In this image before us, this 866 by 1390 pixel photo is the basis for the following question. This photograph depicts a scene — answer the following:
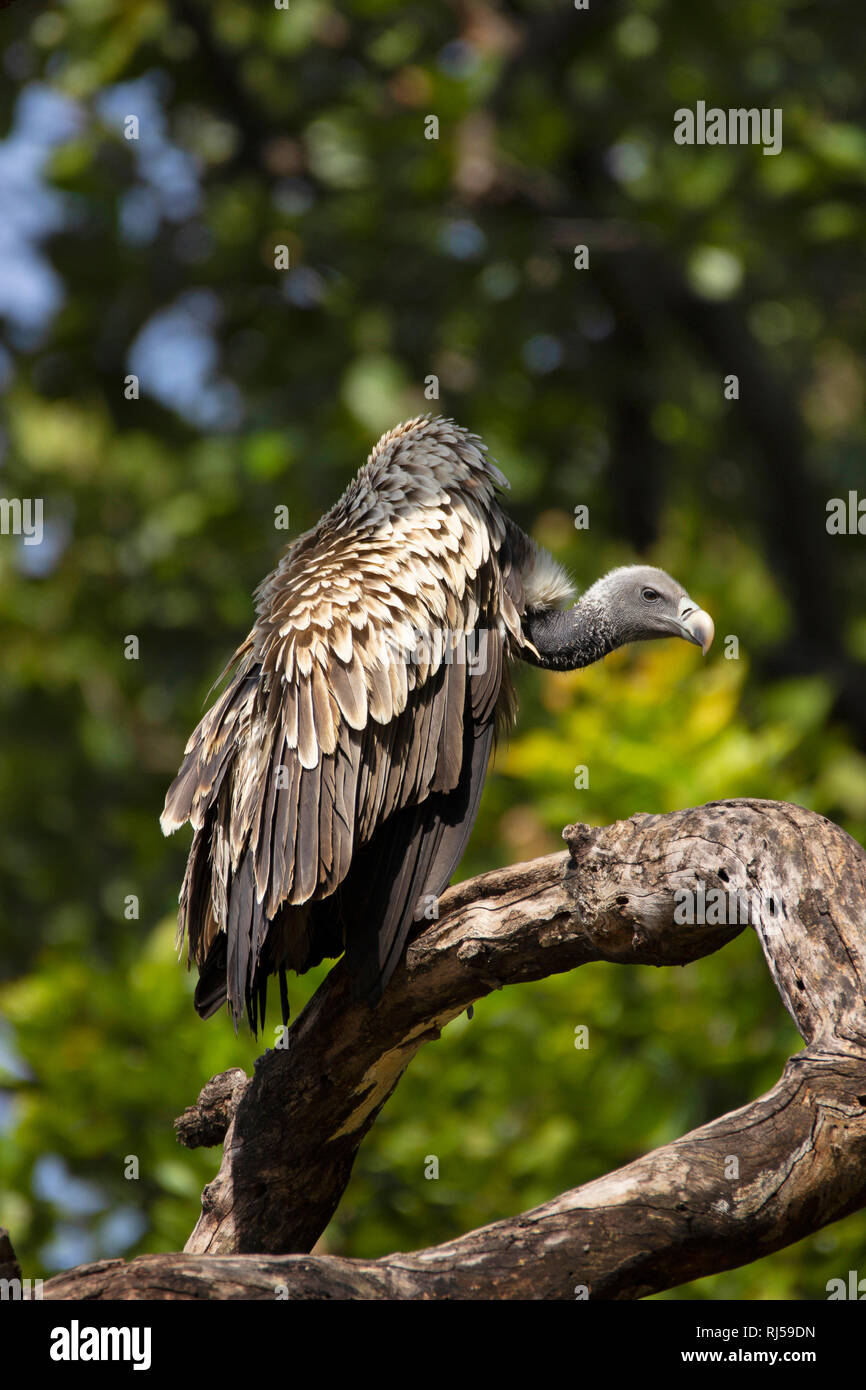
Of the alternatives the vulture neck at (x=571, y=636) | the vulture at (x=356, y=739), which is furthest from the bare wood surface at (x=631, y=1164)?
the vulture neck at (x=571, y=636)

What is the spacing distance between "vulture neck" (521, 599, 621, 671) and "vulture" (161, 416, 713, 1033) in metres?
0.22

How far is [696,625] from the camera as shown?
5.00m

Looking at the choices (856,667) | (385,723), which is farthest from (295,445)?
(385,723)

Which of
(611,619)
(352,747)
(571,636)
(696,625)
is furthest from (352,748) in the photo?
(696,625)

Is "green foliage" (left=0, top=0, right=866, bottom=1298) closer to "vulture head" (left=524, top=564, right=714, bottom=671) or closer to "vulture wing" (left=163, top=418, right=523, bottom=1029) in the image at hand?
"vulture head" (left=524, top=564, right=714, bottom=671)

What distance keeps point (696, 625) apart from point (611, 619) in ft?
0.98

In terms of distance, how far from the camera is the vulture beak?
4955 millimetres

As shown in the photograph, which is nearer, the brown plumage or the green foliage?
the brown plumage

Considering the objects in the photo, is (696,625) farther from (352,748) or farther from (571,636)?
(352,748)

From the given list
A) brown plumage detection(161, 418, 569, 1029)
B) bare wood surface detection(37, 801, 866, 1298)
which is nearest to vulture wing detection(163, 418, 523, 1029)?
brown plumage detection(161, 418, 569, 1029)

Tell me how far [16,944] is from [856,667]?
6.93 metres

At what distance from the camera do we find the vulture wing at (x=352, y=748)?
4.04m

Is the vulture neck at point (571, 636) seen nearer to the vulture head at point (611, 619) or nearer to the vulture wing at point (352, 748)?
the vulture head at point (611, 619)
